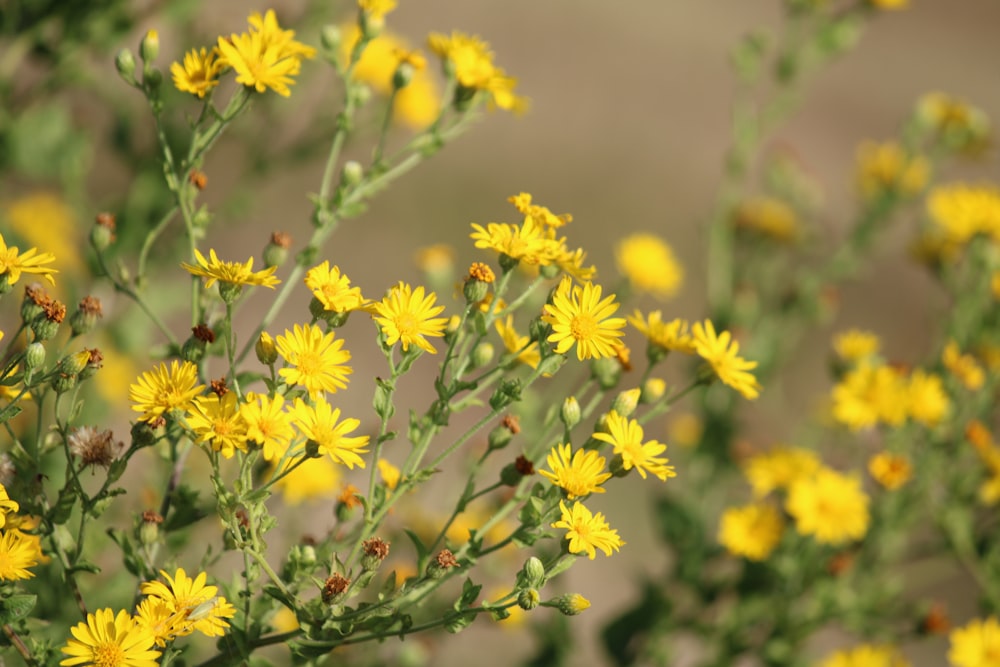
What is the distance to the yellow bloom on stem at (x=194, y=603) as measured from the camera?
130 cm

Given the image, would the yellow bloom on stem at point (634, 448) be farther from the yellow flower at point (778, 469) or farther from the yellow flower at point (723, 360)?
the yellow flower at point (778, 469)

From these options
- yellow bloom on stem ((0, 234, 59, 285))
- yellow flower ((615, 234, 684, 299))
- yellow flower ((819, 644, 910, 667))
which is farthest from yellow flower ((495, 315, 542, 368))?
yellow flower ((819, 644, 910, 667))

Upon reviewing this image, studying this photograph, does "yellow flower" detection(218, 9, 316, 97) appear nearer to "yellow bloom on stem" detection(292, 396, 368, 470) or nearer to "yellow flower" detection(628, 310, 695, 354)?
"yellow bloom on stem" detection(292, 396, 368, 470)

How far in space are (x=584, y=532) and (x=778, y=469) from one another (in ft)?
4.75

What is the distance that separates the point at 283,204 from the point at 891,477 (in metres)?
4.35

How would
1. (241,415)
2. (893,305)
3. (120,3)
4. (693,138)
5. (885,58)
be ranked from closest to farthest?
(241,415), (120,3), (893,305), (693,138), (885,58)

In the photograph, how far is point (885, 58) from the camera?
335 inches

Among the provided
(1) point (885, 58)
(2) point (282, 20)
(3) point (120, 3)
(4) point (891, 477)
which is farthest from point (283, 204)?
(1) point (885, 58)

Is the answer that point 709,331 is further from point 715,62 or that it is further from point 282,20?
point 715,62

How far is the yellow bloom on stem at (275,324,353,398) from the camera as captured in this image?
1.39m

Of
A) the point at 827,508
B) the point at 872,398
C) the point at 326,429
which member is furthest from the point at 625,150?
the point at 326,429

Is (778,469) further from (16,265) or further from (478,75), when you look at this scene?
(16,265)

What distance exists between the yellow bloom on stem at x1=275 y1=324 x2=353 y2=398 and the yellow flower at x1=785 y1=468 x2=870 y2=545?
159cm

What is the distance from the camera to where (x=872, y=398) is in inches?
105
